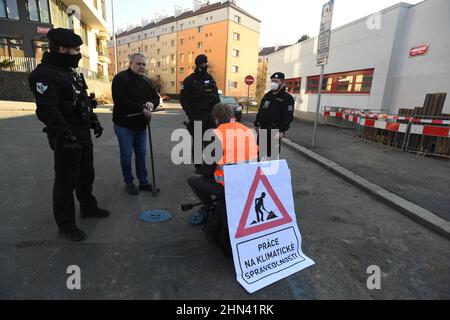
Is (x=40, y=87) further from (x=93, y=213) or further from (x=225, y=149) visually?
(x=225, y=149)

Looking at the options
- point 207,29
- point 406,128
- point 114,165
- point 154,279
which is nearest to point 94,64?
point 207,29

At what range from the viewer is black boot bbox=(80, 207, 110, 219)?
11.2 ft

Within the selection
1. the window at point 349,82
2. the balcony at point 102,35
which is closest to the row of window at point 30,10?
the balcony at point 102,35

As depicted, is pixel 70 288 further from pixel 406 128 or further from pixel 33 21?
pixel 33 21

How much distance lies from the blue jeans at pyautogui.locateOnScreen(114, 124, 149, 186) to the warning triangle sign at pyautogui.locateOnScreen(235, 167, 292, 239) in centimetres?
236

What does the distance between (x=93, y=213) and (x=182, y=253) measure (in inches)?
56.6

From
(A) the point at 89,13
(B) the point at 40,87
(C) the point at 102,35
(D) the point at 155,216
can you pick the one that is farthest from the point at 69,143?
(C) the point at 102,35

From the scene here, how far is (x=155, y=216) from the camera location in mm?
3498

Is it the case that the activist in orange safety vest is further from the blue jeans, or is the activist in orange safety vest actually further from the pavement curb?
the pavement curb

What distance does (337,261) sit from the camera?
2.70 meters

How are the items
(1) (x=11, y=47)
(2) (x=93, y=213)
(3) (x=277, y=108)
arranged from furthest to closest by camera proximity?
(1) (x=11, y=47)
(3) (x=277, y=108)
(2) (x=93, y=213)

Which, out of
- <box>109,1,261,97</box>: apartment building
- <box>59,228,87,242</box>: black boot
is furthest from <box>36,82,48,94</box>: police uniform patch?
<box>109,1,261,97</box>: apartment building

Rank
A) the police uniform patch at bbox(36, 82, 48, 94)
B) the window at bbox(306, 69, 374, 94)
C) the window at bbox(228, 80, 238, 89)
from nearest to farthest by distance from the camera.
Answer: the police uniform patch at bbox(36, 82, 48, 94), the window at bbox(306, 69, 374, 94), the window at bbox(228, 80, 238, 89)

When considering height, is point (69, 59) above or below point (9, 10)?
below
